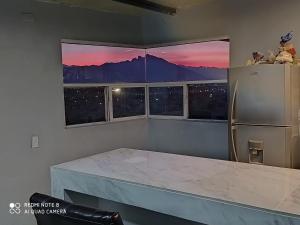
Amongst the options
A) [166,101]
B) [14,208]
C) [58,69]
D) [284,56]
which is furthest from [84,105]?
[284,56]

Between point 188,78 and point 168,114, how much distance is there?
0.58m

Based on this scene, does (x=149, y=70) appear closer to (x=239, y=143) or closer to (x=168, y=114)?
(x=168, y=114)

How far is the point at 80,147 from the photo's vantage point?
379cm

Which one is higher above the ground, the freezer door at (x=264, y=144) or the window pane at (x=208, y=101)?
the window pane at (x=208, y=101)

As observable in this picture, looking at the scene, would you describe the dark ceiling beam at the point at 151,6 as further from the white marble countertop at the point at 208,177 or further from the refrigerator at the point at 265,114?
the white marble countertop at the point at 208,177

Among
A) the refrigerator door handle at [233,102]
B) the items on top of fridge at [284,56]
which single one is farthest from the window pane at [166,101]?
the items on top of fridge at [284,56]

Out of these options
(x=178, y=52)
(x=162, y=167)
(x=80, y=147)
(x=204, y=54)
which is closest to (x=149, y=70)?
(x=178, y=52)

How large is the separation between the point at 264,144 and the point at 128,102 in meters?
2.01

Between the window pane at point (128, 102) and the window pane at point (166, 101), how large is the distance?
0.46 ft

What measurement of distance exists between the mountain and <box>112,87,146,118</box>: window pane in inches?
5.4

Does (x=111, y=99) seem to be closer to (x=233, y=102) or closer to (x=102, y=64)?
(x=102, y=64)

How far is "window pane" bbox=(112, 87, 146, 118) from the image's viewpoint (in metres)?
4.23

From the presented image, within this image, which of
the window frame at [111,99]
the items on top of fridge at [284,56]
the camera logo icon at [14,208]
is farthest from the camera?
the window frame at [111,99]

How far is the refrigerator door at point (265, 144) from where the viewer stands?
2.82m
